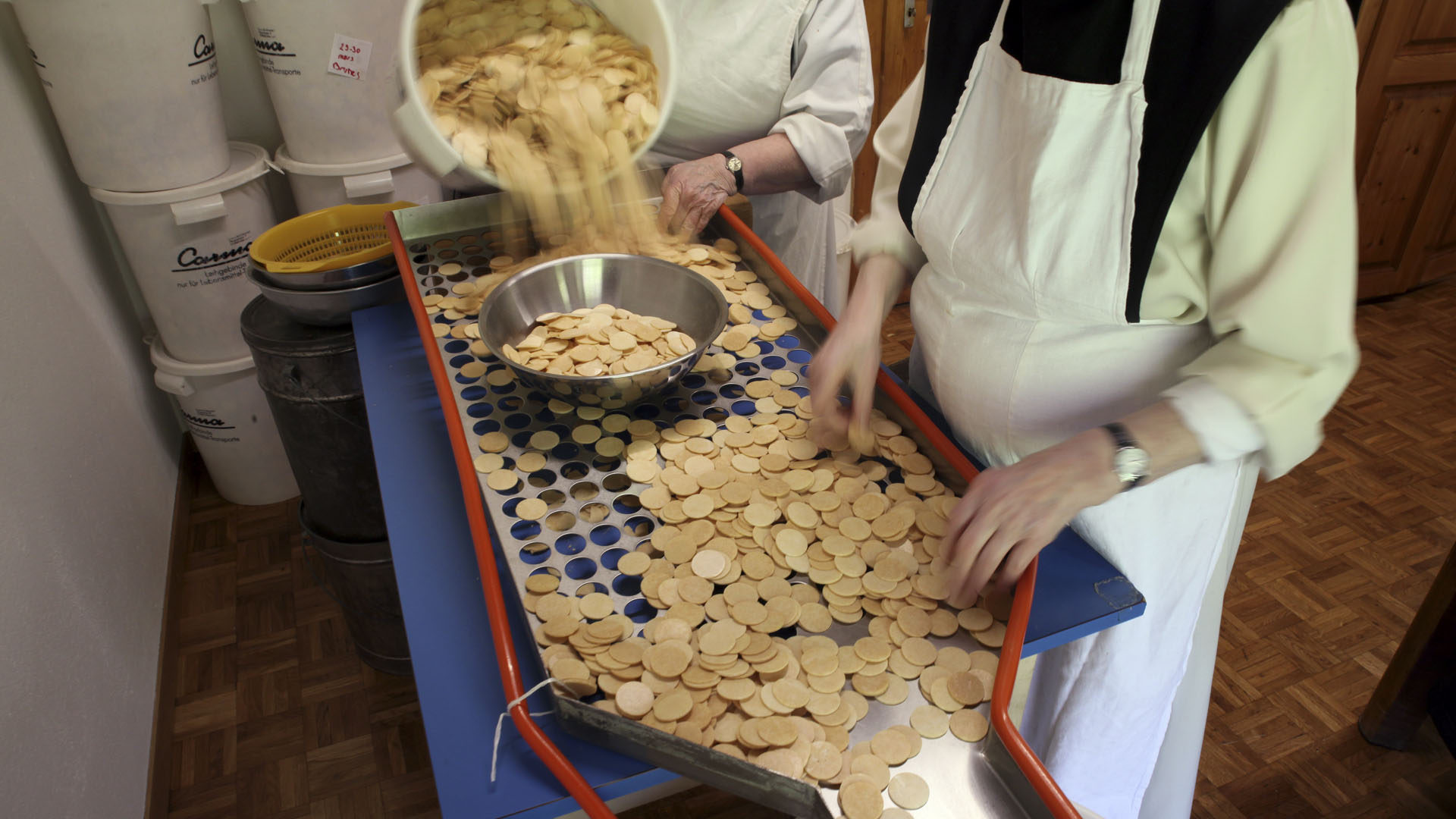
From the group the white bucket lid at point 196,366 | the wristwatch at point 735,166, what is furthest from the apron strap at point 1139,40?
the white bucket lid at point 196,366

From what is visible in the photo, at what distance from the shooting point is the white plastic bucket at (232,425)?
99.0 inches

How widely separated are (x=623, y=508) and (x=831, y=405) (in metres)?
0.28

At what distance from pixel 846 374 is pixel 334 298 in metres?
0.99

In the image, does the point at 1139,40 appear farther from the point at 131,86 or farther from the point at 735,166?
the point at 131,86

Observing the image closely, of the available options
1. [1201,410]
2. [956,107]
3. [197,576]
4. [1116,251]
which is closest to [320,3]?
[197,576]

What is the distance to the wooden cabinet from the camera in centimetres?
307

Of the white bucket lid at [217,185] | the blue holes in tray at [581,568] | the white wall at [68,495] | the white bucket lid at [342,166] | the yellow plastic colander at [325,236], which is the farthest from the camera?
the white bucket lid at [342,166]

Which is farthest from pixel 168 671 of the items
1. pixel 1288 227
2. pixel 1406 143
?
pixel 1406 143

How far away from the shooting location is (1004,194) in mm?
974

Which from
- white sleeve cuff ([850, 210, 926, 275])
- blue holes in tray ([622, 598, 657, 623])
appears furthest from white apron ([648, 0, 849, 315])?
blue holes in tray ([622, 598, 657, 623])

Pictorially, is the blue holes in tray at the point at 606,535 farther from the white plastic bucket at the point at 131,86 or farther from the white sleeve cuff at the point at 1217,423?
the white plastic bucket at the point at 131,86

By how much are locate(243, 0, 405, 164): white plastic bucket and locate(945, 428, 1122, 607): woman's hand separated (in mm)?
1901

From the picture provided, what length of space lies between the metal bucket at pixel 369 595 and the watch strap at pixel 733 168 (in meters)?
1.06

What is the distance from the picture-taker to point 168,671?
210cm
